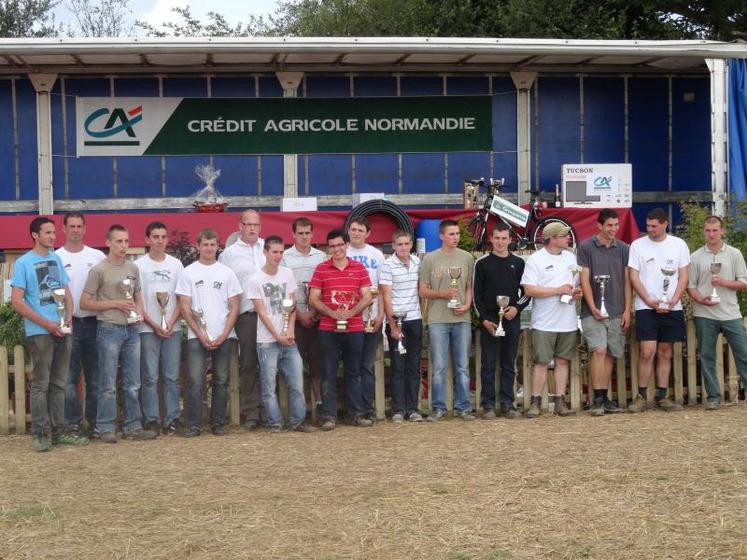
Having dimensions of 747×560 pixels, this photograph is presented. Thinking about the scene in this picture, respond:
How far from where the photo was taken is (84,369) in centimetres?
913

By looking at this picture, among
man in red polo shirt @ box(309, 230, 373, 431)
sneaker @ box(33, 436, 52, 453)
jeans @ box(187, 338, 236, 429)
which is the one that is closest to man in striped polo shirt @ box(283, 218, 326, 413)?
man in red polo shirt @ box(309, 230, 373, 431)

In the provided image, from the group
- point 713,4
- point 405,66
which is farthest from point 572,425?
point 713,4

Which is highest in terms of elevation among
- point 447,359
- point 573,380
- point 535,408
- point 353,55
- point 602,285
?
point 353,55

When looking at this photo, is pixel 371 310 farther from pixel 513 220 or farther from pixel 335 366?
pixel 513 220

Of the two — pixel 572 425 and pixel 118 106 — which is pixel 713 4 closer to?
pixel 118 106

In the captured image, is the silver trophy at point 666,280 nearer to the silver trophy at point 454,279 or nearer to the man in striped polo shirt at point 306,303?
the silver trophy at point 454,279

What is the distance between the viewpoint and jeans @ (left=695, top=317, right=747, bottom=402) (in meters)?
9.88

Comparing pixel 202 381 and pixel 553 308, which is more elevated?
pixel 553 308

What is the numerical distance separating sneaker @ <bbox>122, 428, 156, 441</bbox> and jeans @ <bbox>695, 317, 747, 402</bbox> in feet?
16.7

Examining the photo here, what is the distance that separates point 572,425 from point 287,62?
7722 mm

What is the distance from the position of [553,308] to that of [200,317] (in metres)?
3.19

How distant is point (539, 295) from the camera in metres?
9.57

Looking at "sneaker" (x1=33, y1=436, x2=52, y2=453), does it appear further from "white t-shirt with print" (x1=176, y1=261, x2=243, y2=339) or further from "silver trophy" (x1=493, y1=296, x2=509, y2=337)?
"silver trophy" (x1=493, y1=296, x2=509, y2=337)

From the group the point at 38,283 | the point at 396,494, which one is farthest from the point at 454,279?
the point at 38,283
